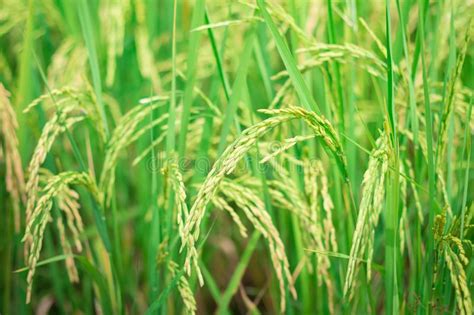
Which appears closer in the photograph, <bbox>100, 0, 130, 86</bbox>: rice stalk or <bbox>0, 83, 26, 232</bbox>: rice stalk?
<bbox>0, 83, 26, 232</bbox>: rice stalk

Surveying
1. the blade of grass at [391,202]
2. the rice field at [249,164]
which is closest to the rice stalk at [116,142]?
the rice field at [249,164]

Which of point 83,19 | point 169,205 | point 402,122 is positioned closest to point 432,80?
point 402,122

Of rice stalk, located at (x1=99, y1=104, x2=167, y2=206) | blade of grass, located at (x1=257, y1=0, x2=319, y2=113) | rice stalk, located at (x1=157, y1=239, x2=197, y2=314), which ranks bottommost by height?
rice stalk, located at (x1=157, y1=239, x2=197, y2=314)

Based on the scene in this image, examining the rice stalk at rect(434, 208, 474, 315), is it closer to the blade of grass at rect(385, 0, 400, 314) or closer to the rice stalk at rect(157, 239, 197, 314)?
the blade of grass at rect(385, 0, 400, 314)

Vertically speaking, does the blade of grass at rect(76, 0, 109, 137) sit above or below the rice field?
above

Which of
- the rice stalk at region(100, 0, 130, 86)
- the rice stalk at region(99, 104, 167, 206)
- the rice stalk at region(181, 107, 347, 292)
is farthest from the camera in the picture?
the rice stalk at region(100, 0, 130, 86)

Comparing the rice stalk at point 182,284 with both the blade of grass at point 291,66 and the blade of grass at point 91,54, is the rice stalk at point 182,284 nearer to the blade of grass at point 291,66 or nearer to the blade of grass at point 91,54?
the blade of grass at point 91,54

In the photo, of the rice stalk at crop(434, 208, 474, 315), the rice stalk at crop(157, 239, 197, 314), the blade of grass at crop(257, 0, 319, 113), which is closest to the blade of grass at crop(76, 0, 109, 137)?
the rice stalk at crop(157, 239, 197, 314)

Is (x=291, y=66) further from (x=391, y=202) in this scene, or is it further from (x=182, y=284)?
(x=182, y=284)

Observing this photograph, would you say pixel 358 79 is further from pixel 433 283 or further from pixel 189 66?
pixel 433 283
